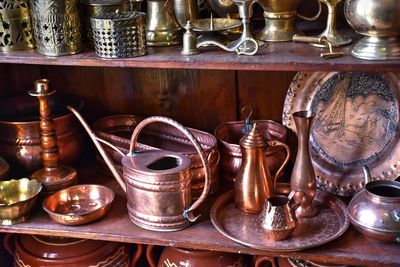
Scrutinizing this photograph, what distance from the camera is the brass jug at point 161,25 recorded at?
1.46 m

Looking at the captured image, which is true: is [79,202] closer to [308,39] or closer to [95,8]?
[95,8]

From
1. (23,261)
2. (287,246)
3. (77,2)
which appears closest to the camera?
(287,246)

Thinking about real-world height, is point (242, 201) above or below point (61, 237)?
above

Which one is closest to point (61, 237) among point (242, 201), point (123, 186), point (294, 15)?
point (123, 186)

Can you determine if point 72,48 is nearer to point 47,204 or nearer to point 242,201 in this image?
point 47,204

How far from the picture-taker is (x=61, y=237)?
161 centimetres

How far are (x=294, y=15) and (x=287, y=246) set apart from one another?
0.51 metres

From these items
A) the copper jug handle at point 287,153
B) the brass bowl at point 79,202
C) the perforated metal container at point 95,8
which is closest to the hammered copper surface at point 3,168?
the brass bowl at point 79,202

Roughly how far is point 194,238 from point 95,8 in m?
0.56

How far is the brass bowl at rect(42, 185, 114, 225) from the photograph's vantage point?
1476mm

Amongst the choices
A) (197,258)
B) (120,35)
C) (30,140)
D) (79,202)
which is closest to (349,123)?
(197,258)

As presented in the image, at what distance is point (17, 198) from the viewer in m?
1.57

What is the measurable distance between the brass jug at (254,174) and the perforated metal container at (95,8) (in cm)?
41

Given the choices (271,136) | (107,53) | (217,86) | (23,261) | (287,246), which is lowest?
(23,261)
